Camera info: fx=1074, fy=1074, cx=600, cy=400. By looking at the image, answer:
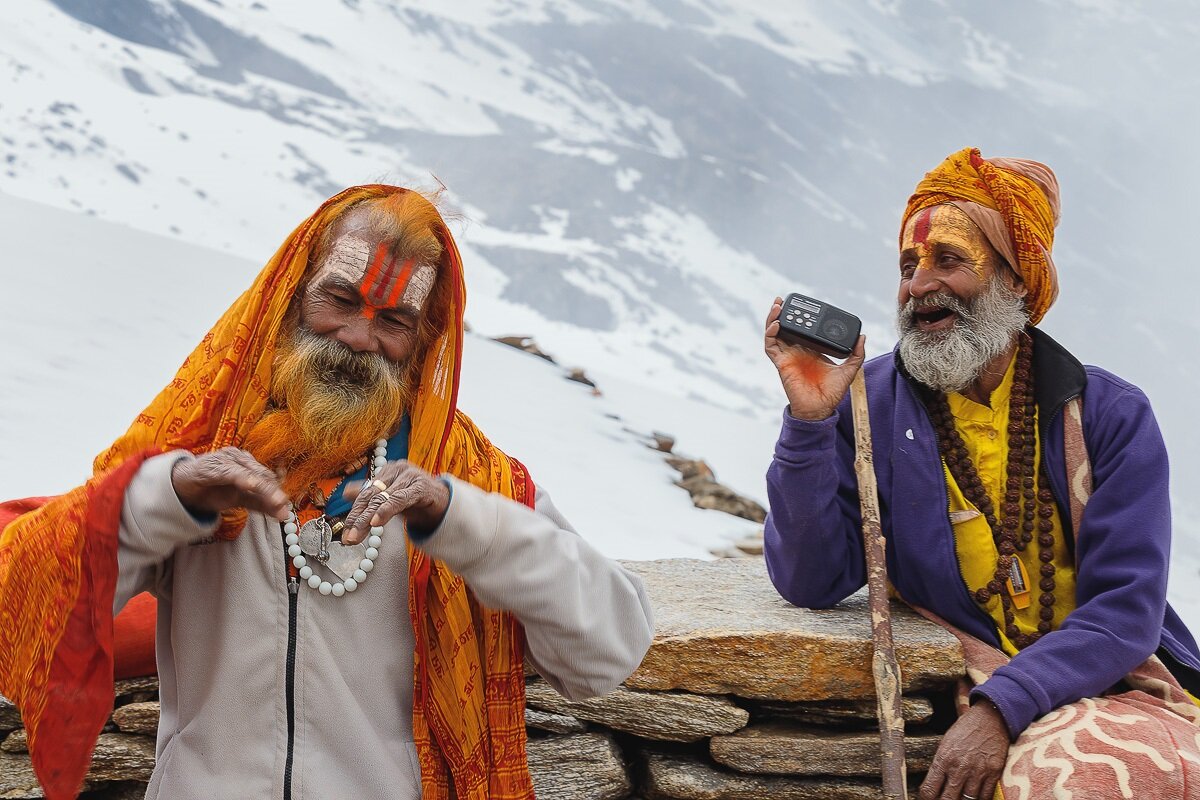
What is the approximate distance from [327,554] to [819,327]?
141 cm

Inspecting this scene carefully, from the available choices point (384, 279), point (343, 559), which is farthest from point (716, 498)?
point (343, 559)

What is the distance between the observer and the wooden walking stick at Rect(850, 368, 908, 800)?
255 cm

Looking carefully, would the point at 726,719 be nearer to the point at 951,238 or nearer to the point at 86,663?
the point at 951,238

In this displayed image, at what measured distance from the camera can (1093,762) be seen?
2.21 meters

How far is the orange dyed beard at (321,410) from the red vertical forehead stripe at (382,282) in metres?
0.10

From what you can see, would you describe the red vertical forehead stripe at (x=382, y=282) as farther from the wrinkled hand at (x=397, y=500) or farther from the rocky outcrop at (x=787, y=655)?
the rocky outcrop at (x=787, y=655)

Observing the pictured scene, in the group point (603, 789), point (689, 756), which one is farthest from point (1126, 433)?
point (603, 789)

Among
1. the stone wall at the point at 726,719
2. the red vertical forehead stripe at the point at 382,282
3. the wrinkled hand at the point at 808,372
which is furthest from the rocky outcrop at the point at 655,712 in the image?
the red vertical forehead stripe at the point at 382,282

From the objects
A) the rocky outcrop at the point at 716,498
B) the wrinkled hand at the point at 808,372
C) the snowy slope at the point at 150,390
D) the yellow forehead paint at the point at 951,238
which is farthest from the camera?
the rocky outcrop at the point at 716,498

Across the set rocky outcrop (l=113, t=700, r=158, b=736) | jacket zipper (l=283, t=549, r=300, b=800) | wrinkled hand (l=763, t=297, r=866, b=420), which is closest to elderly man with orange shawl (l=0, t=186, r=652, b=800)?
jacket zipper (l=283, t=549, r=300, b=800)

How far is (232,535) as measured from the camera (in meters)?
1.89

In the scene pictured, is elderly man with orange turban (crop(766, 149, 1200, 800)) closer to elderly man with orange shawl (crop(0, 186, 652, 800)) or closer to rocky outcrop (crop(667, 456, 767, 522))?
elderly man with orange shawl (crop(0, 186, 652, 800))

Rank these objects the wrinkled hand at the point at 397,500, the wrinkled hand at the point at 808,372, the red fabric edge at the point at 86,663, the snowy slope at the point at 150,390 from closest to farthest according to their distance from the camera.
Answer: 1. the wrinkled hand at the point at 397,500
2. the red fabric edge at the point at 86,663
3. the wrinkled hand at the point at 808,372
4. the snowy slope at the point at 150,390

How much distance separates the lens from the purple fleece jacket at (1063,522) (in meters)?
2.42
